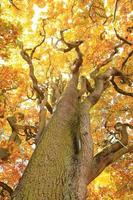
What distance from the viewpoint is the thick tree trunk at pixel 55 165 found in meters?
4.71

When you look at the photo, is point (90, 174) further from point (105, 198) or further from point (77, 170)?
point (105, 198)

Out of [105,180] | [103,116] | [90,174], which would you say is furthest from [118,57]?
[90,174]

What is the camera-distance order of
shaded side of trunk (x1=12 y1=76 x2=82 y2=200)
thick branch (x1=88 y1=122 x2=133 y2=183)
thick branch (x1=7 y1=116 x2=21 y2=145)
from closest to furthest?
shaded side of trunk (x1=12 y1=76 x2=82 y2=200) → thick branch (x1=88 y1=122 x2=133 y2=183) → thick branch (x1=7 y1=116 x2=21 y2=145)

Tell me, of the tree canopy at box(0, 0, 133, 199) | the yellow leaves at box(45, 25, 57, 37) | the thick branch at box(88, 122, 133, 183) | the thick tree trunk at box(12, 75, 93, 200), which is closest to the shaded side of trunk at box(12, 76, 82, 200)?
the thick tree trunk at box(12, 75, 93, 200)

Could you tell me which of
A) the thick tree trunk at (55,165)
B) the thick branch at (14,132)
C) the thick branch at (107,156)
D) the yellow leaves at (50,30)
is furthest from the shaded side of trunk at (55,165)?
the yellow leaves at (50,30)

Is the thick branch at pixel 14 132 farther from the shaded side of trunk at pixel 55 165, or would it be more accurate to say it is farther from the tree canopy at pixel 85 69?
the tree canopy at pixel 85 69

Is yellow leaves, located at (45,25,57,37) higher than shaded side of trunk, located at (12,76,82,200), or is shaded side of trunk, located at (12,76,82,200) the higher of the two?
yellow leaves, located at (45,25,57,37)

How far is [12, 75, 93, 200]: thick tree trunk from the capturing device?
4.71 metres

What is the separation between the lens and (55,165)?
17.6 feet

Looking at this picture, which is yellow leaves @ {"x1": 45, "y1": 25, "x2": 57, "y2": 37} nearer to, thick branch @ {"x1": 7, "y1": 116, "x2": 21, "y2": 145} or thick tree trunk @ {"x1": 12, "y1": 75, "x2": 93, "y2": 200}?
thick tree trunk @ {"x1": 12, "y1": 75, "x2": 93, "y2": 200}

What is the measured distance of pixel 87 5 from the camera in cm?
1170

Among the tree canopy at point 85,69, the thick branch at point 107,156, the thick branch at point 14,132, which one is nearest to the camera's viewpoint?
the thick branch at point 107,156

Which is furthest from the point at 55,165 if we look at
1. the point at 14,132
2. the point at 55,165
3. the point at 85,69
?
the point at 85,69

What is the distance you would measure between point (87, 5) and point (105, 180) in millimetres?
7340
